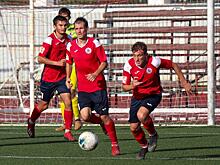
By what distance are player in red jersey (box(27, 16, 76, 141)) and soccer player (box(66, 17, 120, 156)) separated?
4.62 feet

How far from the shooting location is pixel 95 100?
1166 cm

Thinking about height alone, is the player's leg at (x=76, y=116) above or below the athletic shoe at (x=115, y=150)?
above

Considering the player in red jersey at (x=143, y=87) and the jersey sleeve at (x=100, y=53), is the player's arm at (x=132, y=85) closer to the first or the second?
the player in red jersey at (x=143, y=87)

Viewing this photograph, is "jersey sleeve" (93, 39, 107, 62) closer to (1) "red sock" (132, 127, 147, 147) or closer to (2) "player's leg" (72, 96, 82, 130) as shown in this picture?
(1) "red sock" (132, 127, 147, 147)

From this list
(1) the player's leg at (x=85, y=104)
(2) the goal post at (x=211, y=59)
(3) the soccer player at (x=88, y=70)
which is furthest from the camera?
(2) the goal post at (x=211, y=59)

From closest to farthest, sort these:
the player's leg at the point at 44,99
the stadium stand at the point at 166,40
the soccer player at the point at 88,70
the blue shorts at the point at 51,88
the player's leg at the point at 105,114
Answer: the player's leg at the point at 105,114, the soccer player at the point at 88,70, the blue shorts at the point at 51,88, the player's leg at the point at 44,99, the stadium stand at the point at 166,40

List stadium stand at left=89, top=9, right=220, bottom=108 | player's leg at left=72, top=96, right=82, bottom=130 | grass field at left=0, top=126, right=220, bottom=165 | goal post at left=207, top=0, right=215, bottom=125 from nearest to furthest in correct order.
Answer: grass field at left=0, top=126, right=220, bottom=165 < player's leg at left=72, top=96, right=82, bottom=130 < goal post at left=207, top=0, right=215, bottom=125 < stadium stand at left=89, top=9, right=220, bottom=108

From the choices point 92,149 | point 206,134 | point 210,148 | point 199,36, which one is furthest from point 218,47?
point 92,149

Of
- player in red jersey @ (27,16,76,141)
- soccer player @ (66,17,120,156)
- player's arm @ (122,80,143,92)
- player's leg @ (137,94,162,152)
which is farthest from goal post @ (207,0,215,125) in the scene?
player's arm @ (122,80,143,92)

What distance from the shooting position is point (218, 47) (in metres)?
20.8

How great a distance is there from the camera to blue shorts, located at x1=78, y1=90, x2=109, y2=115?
11.6 meters

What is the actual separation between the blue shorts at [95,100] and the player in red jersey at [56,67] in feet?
5.31

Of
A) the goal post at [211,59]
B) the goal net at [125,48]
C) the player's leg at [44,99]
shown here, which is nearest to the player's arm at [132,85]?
the player's leg at [44,99]

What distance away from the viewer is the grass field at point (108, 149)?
410 inches
